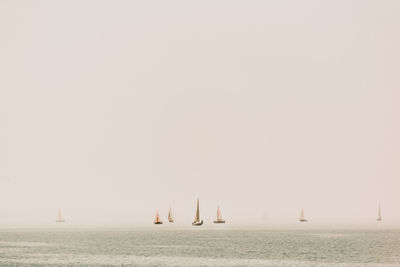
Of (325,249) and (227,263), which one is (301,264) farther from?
(325,249)

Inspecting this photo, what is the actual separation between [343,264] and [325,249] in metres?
31.5

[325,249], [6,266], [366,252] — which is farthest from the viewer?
[325,249]

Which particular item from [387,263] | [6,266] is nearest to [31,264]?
[6,266]

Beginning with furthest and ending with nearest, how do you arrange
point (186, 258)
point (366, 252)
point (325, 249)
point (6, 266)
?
point (325, 249) → point (366, 252) → point (186, 258) → point (6, 266)

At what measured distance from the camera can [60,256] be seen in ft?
352

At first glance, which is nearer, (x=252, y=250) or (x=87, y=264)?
(x=87, y=264)

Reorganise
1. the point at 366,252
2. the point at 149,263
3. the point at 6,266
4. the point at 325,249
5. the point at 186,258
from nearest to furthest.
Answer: the point at 6,266 < the point at 149,263 < the point at 186,258 < the point at 366,252 < the point at 325,249

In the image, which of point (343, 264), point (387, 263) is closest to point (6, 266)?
point (343, 264)

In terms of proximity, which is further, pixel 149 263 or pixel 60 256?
pixel 60 256

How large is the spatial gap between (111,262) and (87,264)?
17.1 ft

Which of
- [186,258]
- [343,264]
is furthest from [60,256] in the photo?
[343,264]

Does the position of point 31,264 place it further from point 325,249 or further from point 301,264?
point 325,249

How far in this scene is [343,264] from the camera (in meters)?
92.4

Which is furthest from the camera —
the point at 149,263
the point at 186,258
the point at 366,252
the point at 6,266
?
the point at 366,252
